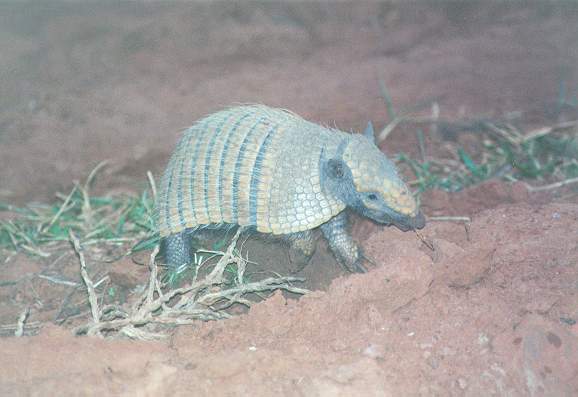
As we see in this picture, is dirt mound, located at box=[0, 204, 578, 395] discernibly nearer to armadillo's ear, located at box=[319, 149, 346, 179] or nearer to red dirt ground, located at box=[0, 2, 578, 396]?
red dirt ground, located at box=[0, 2, 578, 396]

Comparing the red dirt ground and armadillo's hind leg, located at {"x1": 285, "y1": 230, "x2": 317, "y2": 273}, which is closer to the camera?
the red dirt ground

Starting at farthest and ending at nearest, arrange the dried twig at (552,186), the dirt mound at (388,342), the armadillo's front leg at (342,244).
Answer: the dried twig at (552,186), the armadillo's front leg at (342,244), the dirt mound at (388,342)

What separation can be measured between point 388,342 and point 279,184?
4.43 feet

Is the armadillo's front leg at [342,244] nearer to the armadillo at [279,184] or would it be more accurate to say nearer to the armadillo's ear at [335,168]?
the armadillo at [279,184]

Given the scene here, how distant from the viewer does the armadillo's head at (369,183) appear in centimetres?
397

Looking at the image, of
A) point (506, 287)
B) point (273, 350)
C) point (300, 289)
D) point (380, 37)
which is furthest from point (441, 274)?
point (380, 37)

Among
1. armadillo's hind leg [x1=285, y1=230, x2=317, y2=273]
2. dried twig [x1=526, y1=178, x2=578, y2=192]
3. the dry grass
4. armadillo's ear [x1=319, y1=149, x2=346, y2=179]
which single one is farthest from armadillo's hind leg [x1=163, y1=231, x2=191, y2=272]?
dried twig [x1=526, y1=178, x2=578, y2=192]

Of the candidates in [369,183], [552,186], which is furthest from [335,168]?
[552,186]

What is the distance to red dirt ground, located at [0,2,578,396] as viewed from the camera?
321 centimetres

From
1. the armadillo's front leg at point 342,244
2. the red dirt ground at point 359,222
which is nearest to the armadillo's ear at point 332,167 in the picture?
the armadillo's front leg at point 342,244

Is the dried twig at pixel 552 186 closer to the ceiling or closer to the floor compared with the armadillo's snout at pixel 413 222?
closer to the floor

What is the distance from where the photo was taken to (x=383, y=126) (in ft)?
22.3

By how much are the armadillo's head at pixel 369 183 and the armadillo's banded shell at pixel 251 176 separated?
12 centimetres

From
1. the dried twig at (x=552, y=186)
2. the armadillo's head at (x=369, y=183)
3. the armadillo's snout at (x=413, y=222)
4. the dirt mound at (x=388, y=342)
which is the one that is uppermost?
the armadillo's head at (x=369, y=183)
